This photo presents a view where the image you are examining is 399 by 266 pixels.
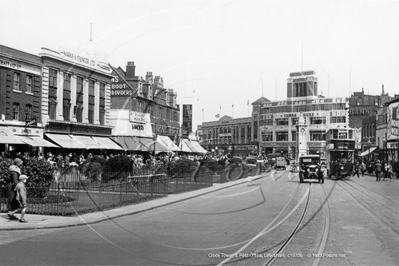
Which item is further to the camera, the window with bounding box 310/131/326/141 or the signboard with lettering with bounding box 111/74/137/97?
the window with bounding box 310/131/326/141

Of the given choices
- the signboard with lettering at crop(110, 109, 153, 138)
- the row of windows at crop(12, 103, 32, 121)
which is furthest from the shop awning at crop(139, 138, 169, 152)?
the row of windows at crop(12, 103, 32, 121)

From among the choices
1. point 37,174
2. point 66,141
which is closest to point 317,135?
point 66,141

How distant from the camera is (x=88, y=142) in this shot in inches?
1778

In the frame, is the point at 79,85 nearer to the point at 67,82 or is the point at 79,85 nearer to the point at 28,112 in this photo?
the point at 67,82

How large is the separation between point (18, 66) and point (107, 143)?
42.2 ft

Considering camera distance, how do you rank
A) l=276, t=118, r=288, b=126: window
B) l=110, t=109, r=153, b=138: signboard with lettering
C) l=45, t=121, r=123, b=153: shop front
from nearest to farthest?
l=45, t=121, r=123, b=153: shop front, l=110, t=109, r=153, b=138: signboard with lettering, l=276, t=118, r=288, b=126: window

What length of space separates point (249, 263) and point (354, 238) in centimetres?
403

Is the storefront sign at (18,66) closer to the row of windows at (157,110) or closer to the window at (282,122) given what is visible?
the row of windows at (157,110)

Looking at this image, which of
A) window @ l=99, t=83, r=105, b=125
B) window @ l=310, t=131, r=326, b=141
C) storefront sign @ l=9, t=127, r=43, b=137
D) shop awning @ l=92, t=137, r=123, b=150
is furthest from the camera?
window @ l=310, t=131, r=326, b=141

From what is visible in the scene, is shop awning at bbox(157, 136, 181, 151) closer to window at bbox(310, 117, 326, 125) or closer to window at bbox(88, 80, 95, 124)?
window at bbox(88, 80, 95, 124)

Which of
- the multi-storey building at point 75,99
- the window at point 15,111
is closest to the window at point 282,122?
the multi-storey building at point 75,99

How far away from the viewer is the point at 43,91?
4131cm

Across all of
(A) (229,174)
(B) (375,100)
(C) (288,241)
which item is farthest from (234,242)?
(B) (375,100)

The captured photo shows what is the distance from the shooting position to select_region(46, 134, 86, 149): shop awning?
40.7 meters
